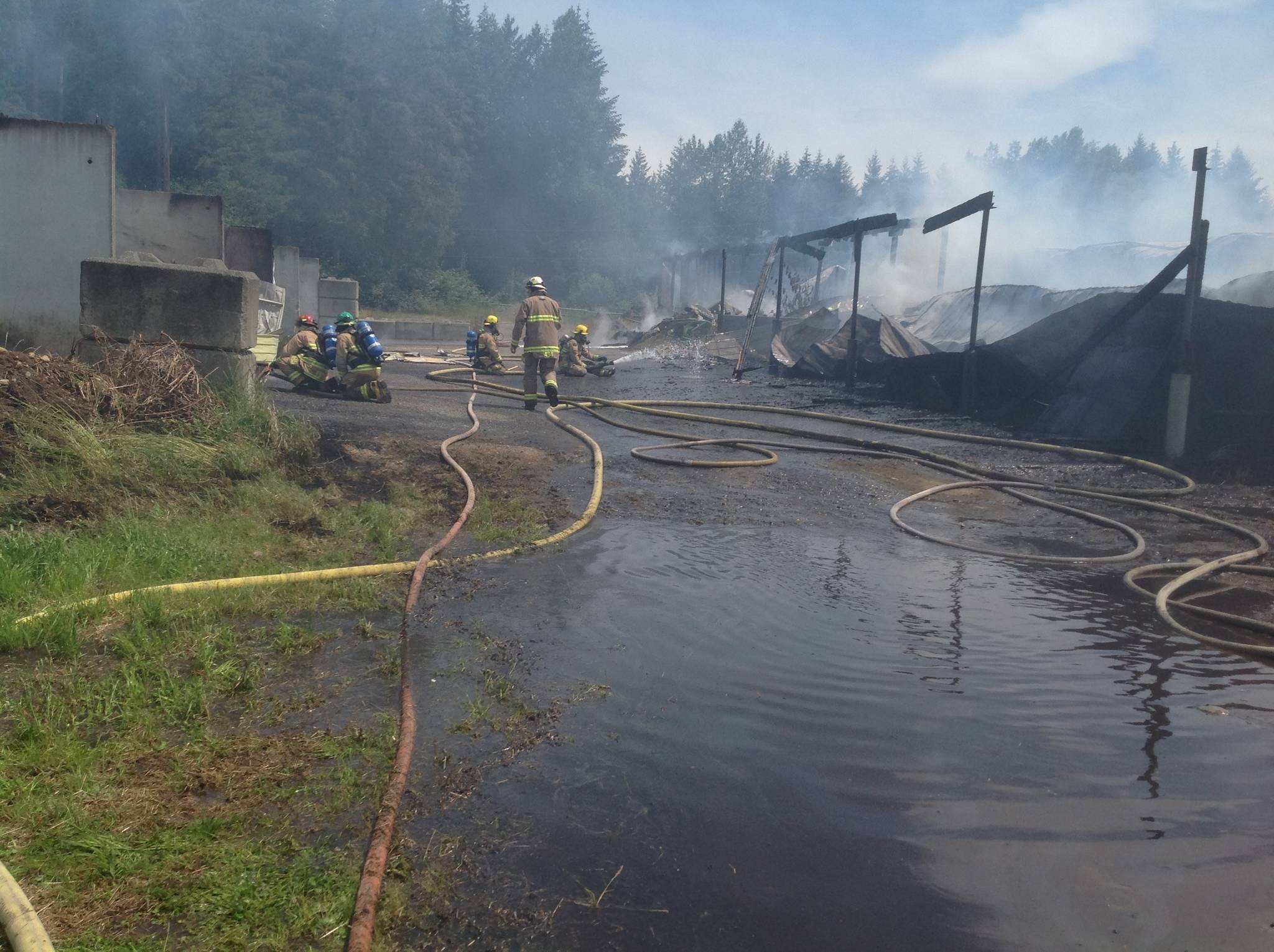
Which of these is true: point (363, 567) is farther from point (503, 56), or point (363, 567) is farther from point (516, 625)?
point (503, 56)

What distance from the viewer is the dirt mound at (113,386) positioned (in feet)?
19.8

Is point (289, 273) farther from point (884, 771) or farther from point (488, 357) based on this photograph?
point (884, 771)

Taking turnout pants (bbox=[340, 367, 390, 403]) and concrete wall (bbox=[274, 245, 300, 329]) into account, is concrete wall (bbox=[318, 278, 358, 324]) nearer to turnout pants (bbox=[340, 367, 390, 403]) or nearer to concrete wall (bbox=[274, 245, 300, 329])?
concrete wall (bbox=[274, 245, 300, 329])

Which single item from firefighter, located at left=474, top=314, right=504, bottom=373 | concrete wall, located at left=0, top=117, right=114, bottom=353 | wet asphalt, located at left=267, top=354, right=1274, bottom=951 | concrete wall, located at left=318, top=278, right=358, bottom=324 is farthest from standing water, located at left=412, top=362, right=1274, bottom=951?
concrete wall, located at left=318, top=278, right=358, bottom=324

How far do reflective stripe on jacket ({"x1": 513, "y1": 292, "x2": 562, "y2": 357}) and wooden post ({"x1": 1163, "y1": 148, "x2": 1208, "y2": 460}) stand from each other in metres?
6.87

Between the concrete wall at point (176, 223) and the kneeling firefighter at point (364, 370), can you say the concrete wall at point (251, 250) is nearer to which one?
the concrete wall at point (176, 223)

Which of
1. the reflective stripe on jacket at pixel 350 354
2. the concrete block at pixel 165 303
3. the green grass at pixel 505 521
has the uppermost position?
the concrete block at pixel 165 303

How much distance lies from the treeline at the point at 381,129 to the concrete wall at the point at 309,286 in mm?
9605

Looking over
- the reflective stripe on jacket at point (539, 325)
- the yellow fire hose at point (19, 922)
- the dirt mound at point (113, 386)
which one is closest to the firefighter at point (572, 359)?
the reflective stripe on jacket at point (539, 325)

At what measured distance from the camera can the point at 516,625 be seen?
4344 millimetres

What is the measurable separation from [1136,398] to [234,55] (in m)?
33.3

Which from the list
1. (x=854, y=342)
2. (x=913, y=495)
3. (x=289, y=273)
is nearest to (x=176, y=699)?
(x=913, y=495)

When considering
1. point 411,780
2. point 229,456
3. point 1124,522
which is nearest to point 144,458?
point 229,456

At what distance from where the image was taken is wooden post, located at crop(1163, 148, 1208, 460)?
31.2 ft
